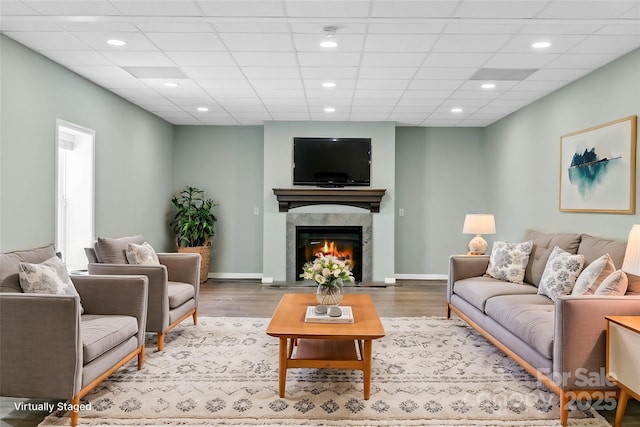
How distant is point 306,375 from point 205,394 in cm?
73

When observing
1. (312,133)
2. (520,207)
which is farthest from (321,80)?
(520,207)

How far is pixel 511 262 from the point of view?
4.41m

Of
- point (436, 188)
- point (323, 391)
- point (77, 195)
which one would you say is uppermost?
point (436, 188)

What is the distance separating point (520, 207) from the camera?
5766 millimetres

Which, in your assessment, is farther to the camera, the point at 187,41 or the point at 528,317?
the point at 187,41

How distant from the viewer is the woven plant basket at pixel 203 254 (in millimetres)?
6723

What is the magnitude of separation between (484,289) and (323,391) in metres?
1.93

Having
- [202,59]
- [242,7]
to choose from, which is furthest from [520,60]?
[202,59]

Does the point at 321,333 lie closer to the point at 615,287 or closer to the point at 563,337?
the point at 563,337

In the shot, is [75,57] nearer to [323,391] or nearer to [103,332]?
[103,332]

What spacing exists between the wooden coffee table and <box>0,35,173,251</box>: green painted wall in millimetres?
2293

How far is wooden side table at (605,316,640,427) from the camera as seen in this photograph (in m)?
2.30

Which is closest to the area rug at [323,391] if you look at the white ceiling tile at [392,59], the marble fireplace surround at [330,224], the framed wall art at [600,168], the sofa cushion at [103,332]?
the sofa cushion at [103,332]

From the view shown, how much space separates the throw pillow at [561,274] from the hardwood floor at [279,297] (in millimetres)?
1593
